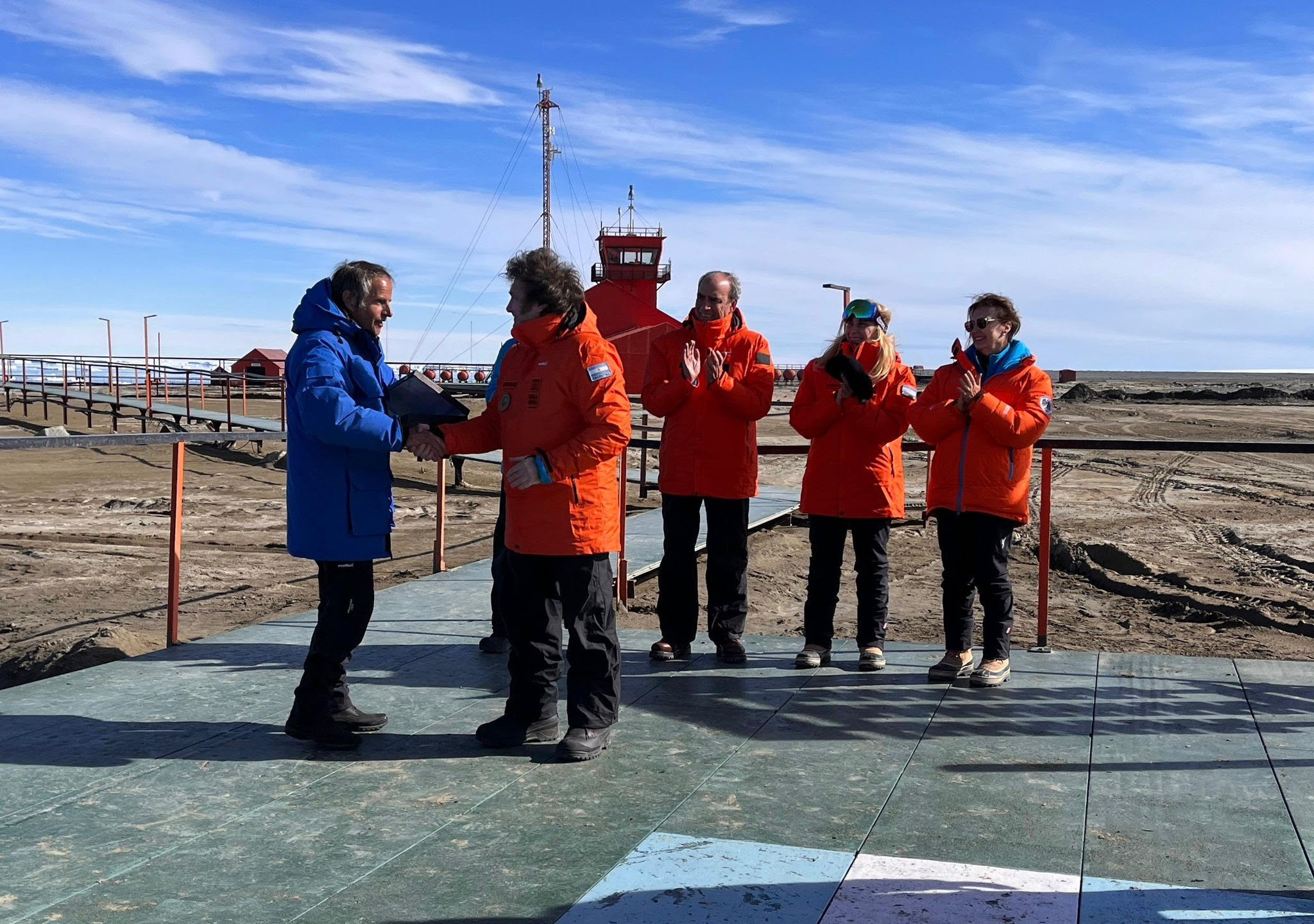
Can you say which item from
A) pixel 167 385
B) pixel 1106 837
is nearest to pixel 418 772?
pixel 1106 837

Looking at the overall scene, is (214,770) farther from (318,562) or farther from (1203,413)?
(1203,413)

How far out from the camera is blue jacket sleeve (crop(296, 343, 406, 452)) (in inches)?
142

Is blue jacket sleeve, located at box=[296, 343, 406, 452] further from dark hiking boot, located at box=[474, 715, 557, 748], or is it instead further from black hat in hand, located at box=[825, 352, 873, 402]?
black hat in hand, located at box=[825, 352, 873, 402]

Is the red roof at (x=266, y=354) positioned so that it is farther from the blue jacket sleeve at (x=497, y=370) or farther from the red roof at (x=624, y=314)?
the blue jacket sleeve at (x=497, y=370)

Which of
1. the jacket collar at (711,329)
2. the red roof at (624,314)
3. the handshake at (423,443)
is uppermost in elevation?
the red roof at (624,314)

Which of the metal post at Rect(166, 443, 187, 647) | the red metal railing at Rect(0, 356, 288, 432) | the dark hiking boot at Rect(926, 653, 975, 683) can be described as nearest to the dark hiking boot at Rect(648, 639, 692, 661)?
the dark hiking boot at Rect(926, 653, 975, 683)

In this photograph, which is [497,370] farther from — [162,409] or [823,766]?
[162,409]

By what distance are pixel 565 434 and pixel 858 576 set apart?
6.01 ft

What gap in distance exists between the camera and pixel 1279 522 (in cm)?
1359

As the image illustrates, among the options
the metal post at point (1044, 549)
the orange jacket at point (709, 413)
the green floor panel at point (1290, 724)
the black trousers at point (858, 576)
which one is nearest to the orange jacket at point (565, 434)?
the orange jacket at point (709, 413)

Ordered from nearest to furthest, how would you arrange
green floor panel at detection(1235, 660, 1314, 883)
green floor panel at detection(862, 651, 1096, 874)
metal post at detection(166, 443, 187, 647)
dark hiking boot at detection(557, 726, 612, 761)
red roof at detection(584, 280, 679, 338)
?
green floor panel at detection(862, 651, 1096, 874), green floor panel at detection(1235, 660, 1314, 883), dark hiking boot at detection(557, 726, 612, 761), metal post at detection(166, 443, 187, 647), red roof at detection(584, 280, 679, 338)

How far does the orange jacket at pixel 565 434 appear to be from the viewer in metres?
3.74

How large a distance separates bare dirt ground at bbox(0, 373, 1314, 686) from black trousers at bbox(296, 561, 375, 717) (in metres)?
3.12

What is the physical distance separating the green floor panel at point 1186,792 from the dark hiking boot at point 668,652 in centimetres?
172
